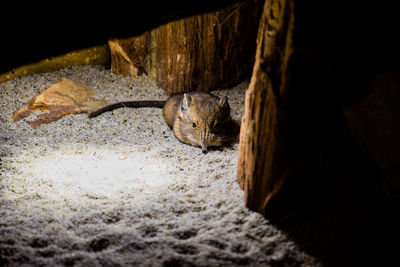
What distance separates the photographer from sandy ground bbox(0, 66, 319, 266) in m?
2.56

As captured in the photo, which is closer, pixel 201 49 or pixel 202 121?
pixel 202 121

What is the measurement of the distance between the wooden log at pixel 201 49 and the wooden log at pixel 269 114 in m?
2.99

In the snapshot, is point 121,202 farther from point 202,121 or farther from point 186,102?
point 186,102

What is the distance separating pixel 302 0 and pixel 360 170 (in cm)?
140

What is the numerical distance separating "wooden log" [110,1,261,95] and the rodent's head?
3.46 feet

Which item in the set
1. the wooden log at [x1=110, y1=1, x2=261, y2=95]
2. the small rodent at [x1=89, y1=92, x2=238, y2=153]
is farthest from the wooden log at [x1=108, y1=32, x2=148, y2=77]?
the small rodent at [x1=89, y1=92, x2=238, y2=153]

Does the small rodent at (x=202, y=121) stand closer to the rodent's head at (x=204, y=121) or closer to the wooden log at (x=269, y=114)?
the rodent's head at (x=204, y=121)

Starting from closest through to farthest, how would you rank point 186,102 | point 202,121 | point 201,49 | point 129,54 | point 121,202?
point 121,202
point 202,121
point 186,102
point 201,49
point 129,54

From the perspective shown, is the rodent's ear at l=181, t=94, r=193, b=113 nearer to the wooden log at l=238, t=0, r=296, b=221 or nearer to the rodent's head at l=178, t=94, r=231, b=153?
the rodent's head at l=178, t=94, r=231, b=153

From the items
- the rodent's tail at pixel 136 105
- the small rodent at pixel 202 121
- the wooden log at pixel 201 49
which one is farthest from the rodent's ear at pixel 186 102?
the wooden log at pixel 201 49

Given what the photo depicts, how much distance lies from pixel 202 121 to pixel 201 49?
1.68 m

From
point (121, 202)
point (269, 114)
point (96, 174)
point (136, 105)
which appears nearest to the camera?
point (269, 114)

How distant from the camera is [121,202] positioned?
3191mm

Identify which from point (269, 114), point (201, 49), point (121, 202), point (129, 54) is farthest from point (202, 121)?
point (129, 54)
